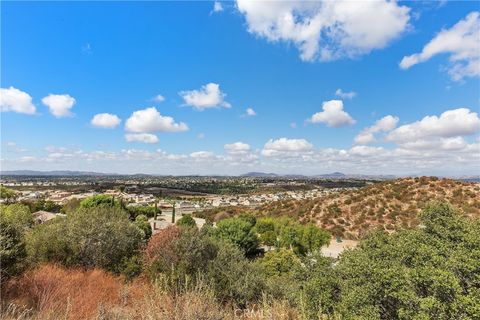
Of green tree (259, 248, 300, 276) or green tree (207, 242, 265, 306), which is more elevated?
green tree (207, 242, 265, 306)

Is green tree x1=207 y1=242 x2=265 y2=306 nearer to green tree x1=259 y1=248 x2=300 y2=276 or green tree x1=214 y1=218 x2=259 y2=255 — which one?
green tree x1=259 y1=248 x2=300 y2=276

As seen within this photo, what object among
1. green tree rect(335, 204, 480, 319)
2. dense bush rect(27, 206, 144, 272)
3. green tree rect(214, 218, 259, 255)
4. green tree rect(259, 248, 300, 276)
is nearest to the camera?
green tree rect(335, 204, 480, 319)

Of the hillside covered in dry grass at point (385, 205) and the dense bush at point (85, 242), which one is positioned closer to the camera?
the dense bush at point (85, 242)

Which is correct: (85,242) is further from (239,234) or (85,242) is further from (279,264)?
(239,234)

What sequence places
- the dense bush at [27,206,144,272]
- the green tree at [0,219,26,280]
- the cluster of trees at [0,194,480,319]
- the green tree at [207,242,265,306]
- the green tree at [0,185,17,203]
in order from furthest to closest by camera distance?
the green tree at [0,185,17,203] → the dense bush at [27,206,144,272] → the green tree at [207,242,265,306] → the green tree at [0,219,26,280] → the cluster of trees at [0,194,480,319]

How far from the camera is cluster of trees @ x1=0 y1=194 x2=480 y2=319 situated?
5.32 metres

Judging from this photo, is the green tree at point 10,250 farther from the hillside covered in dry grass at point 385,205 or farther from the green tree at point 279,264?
the hillside covered in dry grass at point 385,205

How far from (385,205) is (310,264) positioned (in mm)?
34367

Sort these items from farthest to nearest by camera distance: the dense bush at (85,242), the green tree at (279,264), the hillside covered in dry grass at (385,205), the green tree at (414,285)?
1. the hillside covered in dry grass at (385,205)
2. the green tree at (279,264)
3. the dense bush at (85,242)
4. the green tree at (414,285)

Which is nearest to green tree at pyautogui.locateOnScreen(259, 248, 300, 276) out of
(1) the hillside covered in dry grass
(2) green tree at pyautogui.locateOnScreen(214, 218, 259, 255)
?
(2) green tree at pyautogui.locateOnScreen(214, 218, 259, 255)

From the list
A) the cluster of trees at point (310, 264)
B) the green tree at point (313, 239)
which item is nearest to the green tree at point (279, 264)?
the cluster of trees at point (310, 264)

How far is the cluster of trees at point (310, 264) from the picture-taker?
17.5 ft

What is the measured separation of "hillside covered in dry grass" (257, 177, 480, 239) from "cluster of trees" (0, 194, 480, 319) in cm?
1970

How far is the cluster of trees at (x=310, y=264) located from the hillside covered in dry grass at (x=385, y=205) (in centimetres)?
1970
